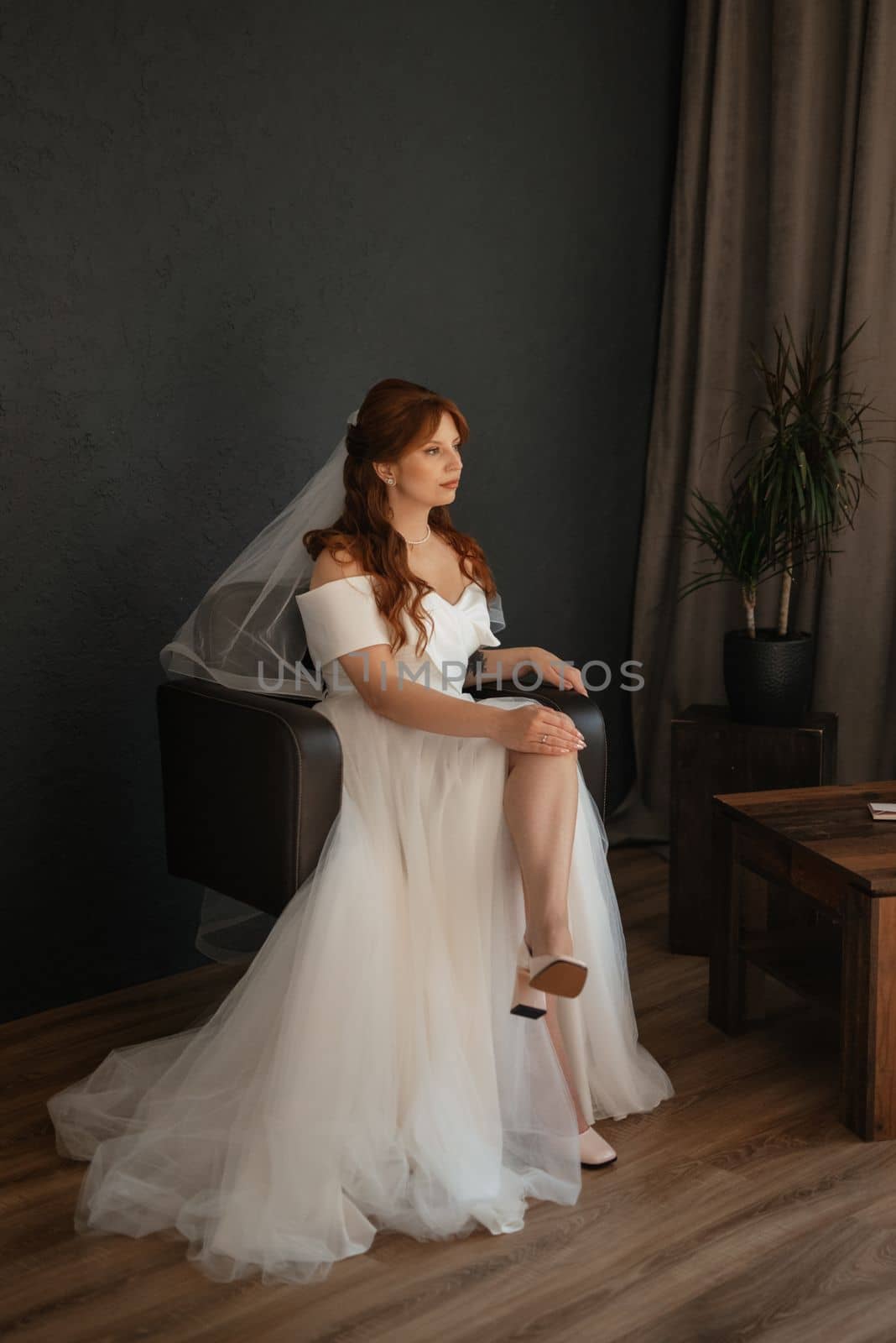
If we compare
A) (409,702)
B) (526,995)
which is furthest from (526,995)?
(409,702)

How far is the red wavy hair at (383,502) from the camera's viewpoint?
2516 millimetres

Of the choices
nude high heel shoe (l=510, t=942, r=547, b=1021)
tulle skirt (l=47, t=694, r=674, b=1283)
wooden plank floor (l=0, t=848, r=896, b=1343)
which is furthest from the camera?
nude high heel shoe (l=510, t=942, r=547, b=1021)

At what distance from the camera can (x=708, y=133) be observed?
3.72 meters

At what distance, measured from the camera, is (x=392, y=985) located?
87.7 inches

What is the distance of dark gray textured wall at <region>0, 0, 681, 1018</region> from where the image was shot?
2.66m

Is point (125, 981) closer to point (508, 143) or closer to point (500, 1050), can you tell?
point (500, 1050)

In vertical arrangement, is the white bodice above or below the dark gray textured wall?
below

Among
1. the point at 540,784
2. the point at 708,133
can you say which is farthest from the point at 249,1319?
the point at 708,133

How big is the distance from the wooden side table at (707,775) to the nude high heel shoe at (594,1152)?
89 centimetres

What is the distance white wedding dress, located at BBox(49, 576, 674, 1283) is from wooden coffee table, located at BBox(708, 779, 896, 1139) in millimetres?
316

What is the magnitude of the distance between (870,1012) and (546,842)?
2.04 feet

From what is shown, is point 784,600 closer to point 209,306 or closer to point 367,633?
point 367,633

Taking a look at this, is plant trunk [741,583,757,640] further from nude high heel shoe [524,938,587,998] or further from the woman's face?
nude high heel shoe [524,938,587,998]

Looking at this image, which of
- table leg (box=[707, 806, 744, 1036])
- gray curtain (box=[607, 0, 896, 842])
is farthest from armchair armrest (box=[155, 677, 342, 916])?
gray curtain (box=[607, 0, 896, 842])
